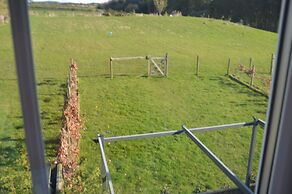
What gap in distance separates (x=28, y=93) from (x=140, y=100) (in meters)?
3.16

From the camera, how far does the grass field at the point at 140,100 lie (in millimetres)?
587

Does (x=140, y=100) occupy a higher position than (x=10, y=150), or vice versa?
(x=10, y=150)

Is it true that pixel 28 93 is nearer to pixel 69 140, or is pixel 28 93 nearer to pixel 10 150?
pixel 10 150

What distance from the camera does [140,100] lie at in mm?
3584

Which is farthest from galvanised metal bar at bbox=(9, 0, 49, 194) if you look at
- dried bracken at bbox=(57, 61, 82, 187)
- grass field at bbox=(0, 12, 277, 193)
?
dried bracken at bbox=(57, 61, 82, 187)

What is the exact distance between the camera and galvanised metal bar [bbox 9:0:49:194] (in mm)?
389

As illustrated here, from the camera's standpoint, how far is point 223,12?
1315 millimetres

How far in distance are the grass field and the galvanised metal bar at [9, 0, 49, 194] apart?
16 millimetres

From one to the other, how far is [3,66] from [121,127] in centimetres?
242

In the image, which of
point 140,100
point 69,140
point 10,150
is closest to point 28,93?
point 10,150

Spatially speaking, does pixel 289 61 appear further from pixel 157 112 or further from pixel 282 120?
pixel 157 112

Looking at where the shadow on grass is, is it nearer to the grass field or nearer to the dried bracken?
the grass field

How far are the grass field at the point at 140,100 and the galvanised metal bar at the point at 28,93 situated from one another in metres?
0.02

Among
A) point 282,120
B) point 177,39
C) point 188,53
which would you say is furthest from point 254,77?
point 282,120
